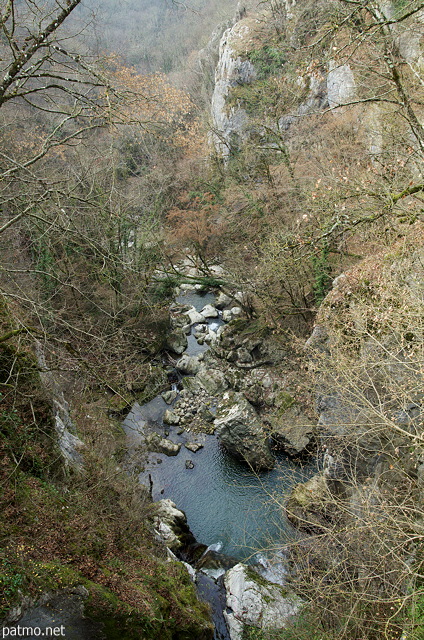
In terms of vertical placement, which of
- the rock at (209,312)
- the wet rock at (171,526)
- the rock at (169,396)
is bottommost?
the wet rock at (171,526)

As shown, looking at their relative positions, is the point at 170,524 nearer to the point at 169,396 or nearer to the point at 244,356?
the point at 169,396

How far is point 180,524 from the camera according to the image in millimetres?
8703

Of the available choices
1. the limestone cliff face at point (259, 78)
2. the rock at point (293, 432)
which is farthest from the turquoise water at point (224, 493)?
the limestone cliff face at point (259, 78)

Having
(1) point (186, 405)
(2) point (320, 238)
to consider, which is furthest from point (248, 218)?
(2) point (320, 238)

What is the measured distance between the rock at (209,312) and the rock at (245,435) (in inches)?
261

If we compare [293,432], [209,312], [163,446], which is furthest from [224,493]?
[209,312]

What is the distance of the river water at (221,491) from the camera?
8.54 meters

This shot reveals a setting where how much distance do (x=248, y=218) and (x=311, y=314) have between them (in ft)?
16.3

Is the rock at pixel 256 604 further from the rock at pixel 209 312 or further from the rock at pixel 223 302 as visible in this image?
the rock at pixel 223 302

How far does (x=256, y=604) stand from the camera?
678cm

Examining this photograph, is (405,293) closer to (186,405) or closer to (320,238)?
(320,238)

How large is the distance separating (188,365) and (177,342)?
135cm

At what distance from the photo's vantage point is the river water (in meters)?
8.54

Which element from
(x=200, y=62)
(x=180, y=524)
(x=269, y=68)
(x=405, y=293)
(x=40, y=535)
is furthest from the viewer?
(x=200, y=62)
